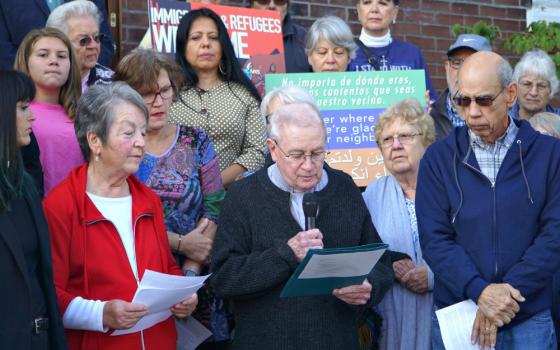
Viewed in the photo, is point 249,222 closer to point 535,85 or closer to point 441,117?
point 441,117

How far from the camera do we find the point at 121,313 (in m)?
4.21

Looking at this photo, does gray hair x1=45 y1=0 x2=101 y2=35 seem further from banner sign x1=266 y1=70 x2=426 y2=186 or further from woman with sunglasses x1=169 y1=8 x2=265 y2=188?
banner sign x1=266 y1=70 x2=426 y2=186

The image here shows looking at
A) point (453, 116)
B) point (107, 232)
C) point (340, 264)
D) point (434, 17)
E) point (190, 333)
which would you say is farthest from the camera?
point (434, 17)

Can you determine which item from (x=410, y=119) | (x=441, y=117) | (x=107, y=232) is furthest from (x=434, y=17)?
(x=107, y=232)

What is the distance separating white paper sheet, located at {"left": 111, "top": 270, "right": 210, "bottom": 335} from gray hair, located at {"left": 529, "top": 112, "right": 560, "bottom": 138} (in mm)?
2541

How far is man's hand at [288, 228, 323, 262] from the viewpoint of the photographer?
4230 millimetres

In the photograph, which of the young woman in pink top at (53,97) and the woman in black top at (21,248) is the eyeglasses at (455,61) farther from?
the woman in black top at (21,248)

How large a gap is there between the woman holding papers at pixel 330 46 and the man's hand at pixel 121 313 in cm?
303

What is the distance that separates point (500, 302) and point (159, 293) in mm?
1513

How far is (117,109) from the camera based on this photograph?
4609 mm

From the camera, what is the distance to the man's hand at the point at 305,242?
4230 millimetres

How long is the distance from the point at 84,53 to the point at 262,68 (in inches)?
59.8

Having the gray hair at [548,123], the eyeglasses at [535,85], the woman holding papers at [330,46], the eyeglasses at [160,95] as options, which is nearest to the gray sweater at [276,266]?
the eyeglasses at [160,95]

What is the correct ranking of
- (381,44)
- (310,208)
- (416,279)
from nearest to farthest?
1. (310,208)
2. (416,279)
3. (381,44)
